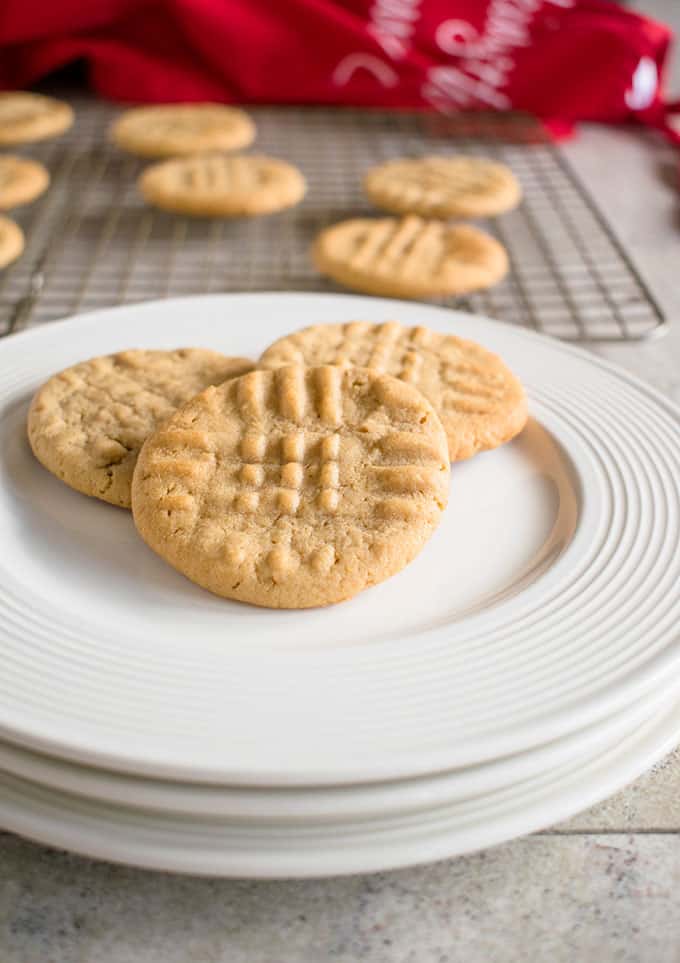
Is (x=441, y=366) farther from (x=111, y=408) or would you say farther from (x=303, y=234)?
(x=303, y=234)

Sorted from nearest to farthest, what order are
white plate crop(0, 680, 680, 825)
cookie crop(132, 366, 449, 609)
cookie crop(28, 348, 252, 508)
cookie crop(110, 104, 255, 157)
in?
white plate crop(0, 680, 680, 825) → cookie crop(132, 366, 449, 609) → cookie crop(28, 348, 252, 508) → cookie crop(110, 104, 255, 157)

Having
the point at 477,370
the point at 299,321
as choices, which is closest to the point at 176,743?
the point at 477,370

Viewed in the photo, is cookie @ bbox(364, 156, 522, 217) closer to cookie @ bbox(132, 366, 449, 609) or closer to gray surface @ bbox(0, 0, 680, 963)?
cookie @ bbox(132, 366, 449, 609)

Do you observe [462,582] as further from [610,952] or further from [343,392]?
[610,952]

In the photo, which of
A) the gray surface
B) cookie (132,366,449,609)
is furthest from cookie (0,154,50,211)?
the gray surface

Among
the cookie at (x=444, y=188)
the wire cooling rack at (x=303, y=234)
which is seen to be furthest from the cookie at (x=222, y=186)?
the cookie at (x=444, y=188)

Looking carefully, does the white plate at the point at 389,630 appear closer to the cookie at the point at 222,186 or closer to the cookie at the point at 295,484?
the cookie at the point at 295,484
